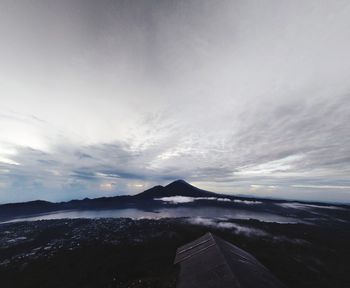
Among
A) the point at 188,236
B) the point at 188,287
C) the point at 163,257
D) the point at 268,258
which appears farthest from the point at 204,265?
the point at 188,236

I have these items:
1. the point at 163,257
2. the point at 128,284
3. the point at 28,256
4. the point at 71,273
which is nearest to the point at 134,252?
the point at 163,257

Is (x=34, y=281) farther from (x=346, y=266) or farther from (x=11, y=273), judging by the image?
(x=346, y=266)

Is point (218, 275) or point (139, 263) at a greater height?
point (218, 275)

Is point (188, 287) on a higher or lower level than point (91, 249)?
higher

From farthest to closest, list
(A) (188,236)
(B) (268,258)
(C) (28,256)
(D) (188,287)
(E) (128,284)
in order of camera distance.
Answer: (A) (188,236) < (C) (28,256) < (B) (268,258) < (E) (128,284) < (D) (188,287)

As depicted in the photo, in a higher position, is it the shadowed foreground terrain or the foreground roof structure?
the foreground roof structure

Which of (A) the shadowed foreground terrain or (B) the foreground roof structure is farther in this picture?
(A) the shadowed foreground terrain

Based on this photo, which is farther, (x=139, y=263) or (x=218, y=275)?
(x=139, y=263)

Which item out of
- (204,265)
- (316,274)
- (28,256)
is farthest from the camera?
(28,256)

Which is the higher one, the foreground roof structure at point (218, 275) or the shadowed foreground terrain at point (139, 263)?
the foreground roof structure at point (218, 275)

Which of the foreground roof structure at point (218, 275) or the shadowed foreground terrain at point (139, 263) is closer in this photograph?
the foreground roof structure at point (218, 275)

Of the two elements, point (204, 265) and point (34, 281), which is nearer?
point (204, 265)
